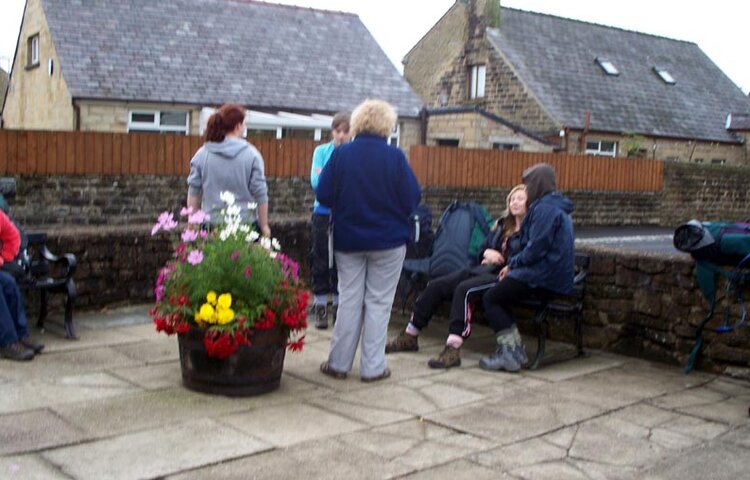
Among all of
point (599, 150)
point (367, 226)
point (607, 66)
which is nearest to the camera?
point (367, 226)

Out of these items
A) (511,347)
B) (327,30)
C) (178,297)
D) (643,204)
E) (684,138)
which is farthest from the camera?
(684,138)

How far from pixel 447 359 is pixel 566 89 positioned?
27209mm

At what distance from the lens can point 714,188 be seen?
26.5 meters

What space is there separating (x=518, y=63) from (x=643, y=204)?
9652 millimetres

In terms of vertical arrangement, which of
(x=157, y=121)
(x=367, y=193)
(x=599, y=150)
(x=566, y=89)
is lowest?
(x=367, y=193)

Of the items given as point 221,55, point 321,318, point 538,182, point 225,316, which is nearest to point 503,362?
point 538,182

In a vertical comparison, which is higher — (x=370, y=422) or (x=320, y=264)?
(x=320, y=264)

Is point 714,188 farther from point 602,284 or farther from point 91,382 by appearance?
point 91,382

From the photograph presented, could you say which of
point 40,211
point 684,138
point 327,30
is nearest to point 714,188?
point 684,138

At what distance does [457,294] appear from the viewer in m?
7.07

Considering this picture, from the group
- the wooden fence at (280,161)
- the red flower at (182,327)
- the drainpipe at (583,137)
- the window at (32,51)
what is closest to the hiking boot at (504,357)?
the red flower at (182,327)

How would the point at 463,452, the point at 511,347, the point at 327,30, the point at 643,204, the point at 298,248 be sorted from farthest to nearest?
1. the point at 327,30
2. the point at 643,204
3. the point at 298,248
4. the point at 511,347
5. the point at 463,452

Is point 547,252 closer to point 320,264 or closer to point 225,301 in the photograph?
point 320,264

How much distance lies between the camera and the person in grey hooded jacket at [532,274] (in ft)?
22.4
